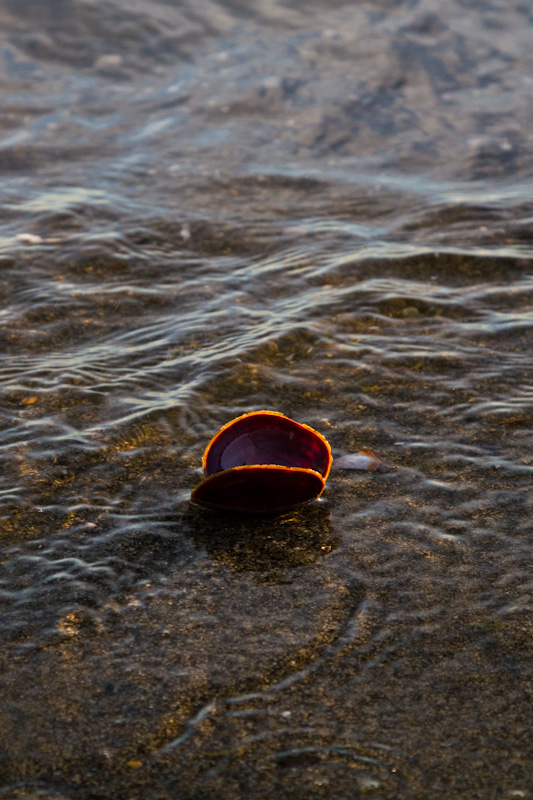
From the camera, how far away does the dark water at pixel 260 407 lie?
7.43 feet

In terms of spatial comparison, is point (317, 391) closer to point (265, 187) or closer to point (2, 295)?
point (2, 295)

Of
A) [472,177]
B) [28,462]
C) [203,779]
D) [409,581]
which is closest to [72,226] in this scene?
[28,462]

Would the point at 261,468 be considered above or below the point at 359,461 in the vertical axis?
above

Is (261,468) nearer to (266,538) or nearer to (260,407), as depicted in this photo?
(266,538)

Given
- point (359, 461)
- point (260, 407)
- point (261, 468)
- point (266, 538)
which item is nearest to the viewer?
point (261, 468)

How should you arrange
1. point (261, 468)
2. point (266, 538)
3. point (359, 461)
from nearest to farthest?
point (261, 468), point (266, 538), point (359, 461)

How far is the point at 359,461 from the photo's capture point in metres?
3.57

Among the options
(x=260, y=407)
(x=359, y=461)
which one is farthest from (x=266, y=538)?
(x=260, y=407)

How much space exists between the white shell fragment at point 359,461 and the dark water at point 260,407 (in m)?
0.06

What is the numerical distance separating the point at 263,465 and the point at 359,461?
72 centimetres

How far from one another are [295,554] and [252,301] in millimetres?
2514

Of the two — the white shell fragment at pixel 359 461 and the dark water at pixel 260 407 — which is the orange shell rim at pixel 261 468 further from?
the white shell fragment at pixel 359 461

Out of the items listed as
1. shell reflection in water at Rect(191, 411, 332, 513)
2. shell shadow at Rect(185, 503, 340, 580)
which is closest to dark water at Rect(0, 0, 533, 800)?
shell shadow at Rect(185, 503, 340, 580)

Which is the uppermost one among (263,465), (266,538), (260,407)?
(263,465)
